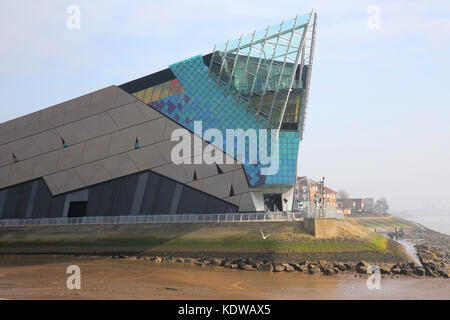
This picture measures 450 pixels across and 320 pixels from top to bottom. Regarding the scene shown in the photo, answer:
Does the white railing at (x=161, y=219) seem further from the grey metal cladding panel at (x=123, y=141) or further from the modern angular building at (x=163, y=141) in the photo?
the grey metal cladding panel at (x=123, y=141)

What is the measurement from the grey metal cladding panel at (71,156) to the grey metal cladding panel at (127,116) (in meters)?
5.91

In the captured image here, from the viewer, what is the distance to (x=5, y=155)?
2771 inches

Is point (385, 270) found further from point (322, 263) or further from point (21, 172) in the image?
point (21, 172)

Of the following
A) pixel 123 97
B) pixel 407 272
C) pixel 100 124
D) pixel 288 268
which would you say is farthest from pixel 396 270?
pixel 100 124

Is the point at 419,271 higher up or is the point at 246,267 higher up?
the point at 419,271

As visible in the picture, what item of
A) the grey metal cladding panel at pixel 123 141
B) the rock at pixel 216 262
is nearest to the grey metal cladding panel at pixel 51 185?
the grey metal cladding panel at pixel 123 141

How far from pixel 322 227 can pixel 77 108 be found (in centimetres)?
3697

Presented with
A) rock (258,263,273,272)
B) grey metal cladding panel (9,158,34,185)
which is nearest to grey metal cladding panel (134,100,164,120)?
grey metal cladding panel (9,158,34,185)

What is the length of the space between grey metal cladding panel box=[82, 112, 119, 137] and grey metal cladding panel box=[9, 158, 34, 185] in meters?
9.87

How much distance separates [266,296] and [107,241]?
1171 inches

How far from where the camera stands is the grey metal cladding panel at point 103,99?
6569cm

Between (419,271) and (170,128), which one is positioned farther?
(170,128)
